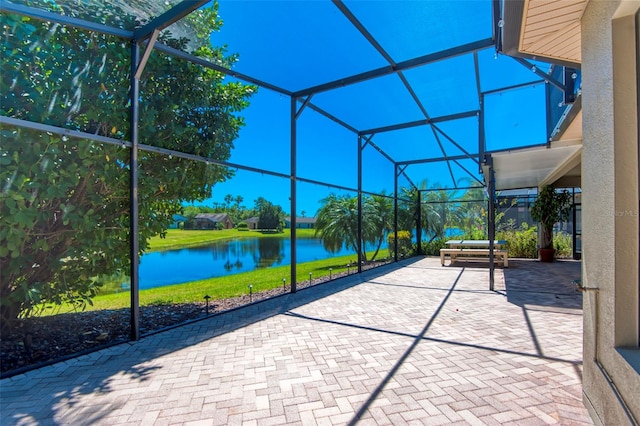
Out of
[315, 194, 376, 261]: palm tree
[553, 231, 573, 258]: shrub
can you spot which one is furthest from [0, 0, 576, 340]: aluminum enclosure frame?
[553, 231, 573, 258]: shrub

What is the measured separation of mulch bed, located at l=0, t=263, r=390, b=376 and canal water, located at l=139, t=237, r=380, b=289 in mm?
538

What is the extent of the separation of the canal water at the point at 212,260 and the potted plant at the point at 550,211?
7877mm

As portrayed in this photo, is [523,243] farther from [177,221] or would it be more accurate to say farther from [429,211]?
[177,221]

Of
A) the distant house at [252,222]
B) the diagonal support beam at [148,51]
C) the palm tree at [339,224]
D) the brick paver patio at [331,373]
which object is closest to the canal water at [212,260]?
the distant house at [252,222]

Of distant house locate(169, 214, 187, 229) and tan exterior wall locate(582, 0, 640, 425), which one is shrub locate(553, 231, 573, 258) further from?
distant house locate(169, 214, 187, 229)

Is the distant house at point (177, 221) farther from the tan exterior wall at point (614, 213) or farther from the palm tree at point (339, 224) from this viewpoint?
the palm tree at point (339, 224)

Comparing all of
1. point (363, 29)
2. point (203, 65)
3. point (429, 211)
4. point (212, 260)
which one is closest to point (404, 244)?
point (429, 211)

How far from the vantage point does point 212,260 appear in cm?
604

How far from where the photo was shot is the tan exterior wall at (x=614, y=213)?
1633 mm

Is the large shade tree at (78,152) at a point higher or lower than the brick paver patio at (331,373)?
higher

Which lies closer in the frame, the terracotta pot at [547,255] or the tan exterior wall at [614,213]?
the tan exterior wall at [614,213]

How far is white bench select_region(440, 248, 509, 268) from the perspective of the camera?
8.95 m

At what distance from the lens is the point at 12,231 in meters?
2.67

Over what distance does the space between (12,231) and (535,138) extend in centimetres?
778
